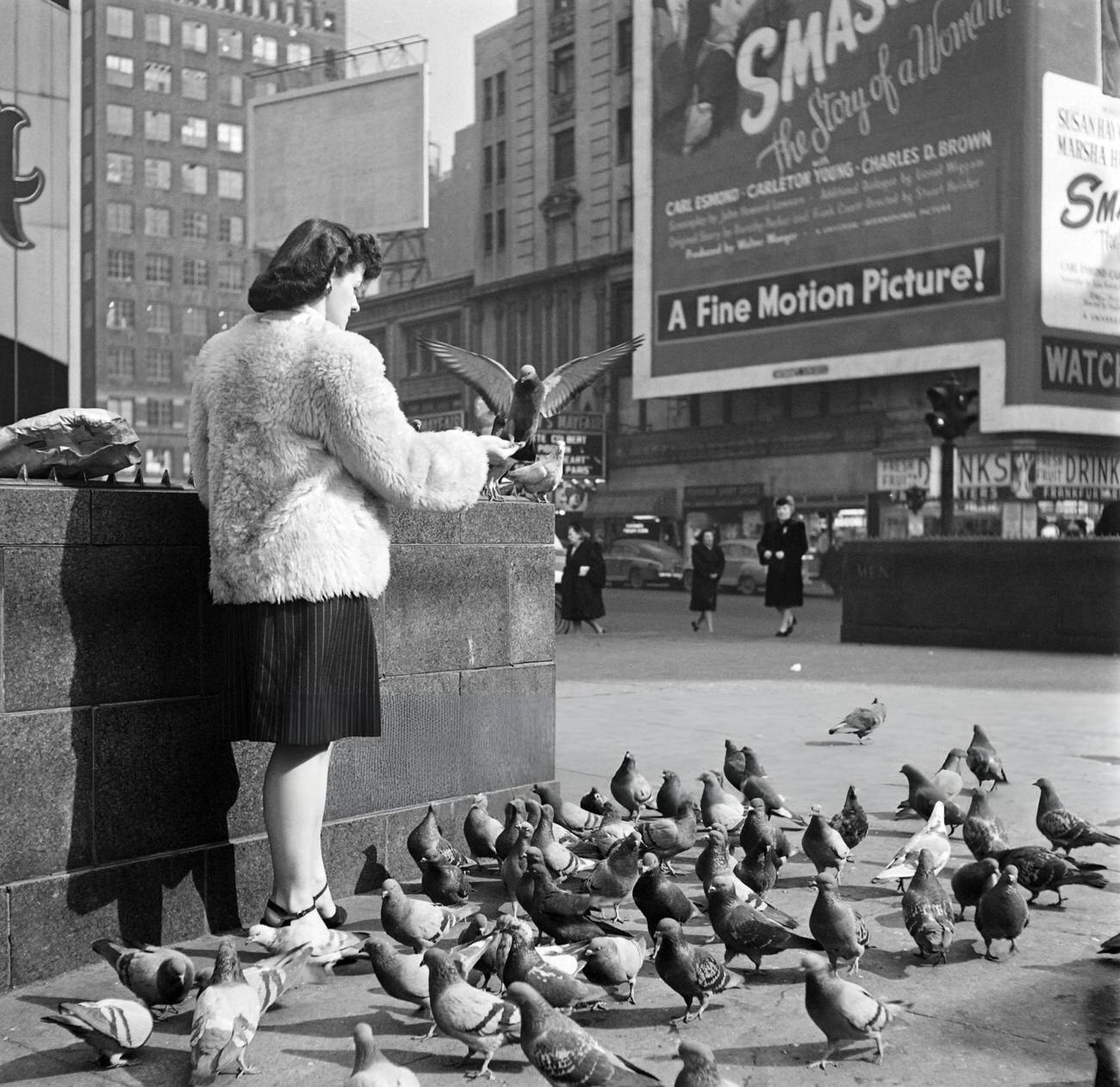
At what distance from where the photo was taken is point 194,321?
356 ft

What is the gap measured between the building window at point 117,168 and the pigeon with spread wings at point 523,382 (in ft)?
342

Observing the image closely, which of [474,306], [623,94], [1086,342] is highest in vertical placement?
[623,94]

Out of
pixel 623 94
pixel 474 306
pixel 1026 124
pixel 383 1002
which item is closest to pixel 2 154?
pixel 383 1002

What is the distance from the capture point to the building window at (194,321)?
10744 centimetres

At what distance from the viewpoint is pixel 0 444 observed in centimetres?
414

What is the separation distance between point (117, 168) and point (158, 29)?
10.8 metres

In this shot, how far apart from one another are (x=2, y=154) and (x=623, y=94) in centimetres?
3374

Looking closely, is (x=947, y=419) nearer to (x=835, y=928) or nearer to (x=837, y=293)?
(x=835, y=928)

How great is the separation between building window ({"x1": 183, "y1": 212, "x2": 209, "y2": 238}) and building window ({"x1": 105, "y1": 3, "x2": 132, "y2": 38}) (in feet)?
44.4

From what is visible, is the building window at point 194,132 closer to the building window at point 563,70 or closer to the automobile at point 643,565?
the building window at point 563,70

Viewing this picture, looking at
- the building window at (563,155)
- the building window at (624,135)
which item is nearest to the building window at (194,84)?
the building window at (563,155)

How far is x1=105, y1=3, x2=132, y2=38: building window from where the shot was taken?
10306 cm

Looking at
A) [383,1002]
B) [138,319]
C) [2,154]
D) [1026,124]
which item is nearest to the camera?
[383,1002]

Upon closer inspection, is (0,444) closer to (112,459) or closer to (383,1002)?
(112,459)
